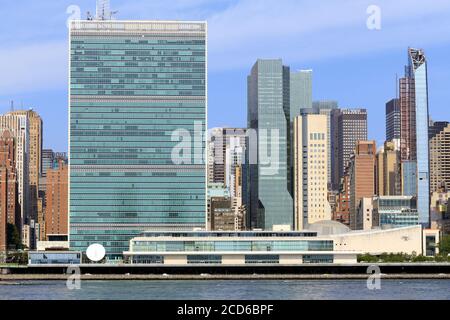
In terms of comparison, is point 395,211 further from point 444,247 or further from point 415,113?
point 415,113

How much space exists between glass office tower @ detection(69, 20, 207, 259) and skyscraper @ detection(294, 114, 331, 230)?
2559 cm

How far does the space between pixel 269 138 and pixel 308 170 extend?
376 inches

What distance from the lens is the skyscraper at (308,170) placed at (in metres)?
109

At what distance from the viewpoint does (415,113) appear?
5187 inches

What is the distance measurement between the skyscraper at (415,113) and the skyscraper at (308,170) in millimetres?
15977

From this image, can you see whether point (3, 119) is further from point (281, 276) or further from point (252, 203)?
point (281, 276)

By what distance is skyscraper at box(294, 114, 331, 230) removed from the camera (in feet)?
A: 358

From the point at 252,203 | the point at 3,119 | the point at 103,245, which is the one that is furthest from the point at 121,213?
the point at 3,119

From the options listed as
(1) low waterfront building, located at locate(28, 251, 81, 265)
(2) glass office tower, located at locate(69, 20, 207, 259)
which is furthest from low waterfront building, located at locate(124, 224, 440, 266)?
(2) glass office tower, located at locate(69, 20, 207, 259)

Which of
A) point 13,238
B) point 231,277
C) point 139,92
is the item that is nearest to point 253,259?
point 231,277

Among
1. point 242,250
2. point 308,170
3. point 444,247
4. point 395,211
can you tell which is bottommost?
point 444,247

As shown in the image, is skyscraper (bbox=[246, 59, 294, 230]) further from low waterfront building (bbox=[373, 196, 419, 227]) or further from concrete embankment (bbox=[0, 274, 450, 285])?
concrete embankment (bbox=[0, 274, 450, 285])

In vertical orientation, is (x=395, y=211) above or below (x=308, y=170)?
below

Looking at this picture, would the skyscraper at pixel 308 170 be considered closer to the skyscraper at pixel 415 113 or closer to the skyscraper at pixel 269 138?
the skyscraper at pixel 269 138
